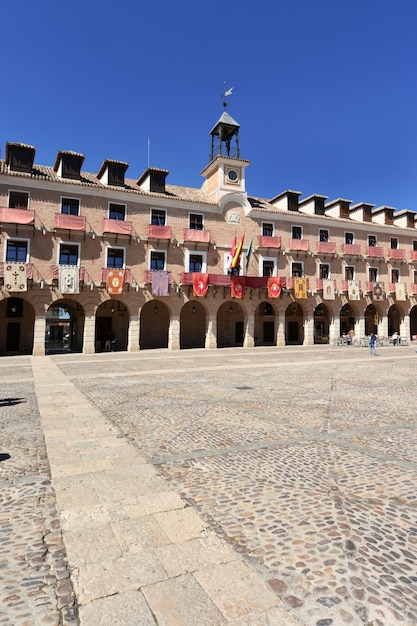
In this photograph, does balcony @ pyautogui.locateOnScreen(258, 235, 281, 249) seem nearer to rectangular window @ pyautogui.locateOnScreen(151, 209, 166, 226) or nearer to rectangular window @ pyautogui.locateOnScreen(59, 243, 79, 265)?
rectangular window @ pyautogui.locateOnScreen(151, 209, 166, 226)

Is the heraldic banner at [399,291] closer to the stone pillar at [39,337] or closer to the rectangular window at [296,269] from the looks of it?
the rectangular window at [296,269]

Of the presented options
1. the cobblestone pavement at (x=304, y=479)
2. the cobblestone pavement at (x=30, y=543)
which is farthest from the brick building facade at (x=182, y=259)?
the cobblestone pavement at (x=30, y=543)

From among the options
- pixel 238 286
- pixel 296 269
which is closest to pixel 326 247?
pixel 296 269

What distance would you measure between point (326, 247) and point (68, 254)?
23942 mm

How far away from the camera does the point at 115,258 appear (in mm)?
28938

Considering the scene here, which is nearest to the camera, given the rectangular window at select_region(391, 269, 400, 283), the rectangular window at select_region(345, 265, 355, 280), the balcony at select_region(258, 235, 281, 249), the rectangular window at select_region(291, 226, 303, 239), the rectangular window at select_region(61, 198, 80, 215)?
the rectangular window at select_region(61, 198, 80, 215)

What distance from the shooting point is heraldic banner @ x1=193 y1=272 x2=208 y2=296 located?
30406mm

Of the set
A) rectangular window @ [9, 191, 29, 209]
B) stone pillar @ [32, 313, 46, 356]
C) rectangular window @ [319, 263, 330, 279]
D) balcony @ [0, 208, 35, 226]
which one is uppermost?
rectangular window @ [9, 191, 29, 209]

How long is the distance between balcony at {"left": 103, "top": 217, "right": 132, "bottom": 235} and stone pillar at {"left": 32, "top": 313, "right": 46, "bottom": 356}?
25.8 ft

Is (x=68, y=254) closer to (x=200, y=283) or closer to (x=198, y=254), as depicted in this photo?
(x=200, y=283)

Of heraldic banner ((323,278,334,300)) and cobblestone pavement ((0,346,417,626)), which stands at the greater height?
heraldic banner ((323,278,334,300))

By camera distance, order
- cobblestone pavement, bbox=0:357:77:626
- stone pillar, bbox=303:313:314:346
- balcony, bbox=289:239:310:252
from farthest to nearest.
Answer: stone pillar, bbox=303:313:314:346 < balcony, bbox=289:239:310:252 < cobblestone pavement, bbox=0:357:77:626

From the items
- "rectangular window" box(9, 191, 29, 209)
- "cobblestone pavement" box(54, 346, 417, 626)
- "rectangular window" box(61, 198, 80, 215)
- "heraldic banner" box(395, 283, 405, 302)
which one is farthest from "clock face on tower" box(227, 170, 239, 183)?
"cobblestone pavement" box(54, 346, 417, 626)

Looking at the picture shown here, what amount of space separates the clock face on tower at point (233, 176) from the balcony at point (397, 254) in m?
18.9
